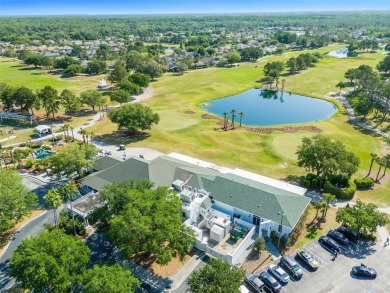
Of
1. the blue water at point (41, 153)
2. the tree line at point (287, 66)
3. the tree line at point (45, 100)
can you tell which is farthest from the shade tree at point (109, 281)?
the tree line at point (287, 66)

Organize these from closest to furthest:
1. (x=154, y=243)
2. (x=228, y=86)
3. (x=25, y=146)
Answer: (x=154, y=243), (x=25, y=146), (x=228, y=86)

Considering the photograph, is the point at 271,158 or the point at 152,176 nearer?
the point at 152,176

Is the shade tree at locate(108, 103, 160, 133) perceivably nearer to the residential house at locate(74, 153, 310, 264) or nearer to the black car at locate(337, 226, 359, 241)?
the residential house at locate(74, 153, 310, 264)

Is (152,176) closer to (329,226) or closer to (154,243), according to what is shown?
(154,243)

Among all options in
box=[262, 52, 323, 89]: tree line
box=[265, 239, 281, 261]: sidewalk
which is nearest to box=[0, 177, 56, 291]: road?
box=[265, 239, 281, 261]: sidewalk

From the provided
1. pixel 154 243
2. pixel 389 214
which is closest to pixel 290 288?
pixel 154 243

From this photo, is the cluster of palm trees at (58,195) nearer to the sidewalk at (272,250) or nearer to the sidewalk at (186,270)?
the sidewalk at (186,270)

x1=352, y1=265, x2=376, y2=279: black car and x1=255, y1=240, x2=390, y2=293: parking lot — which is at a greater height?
x1=352, y1=265, x2=376, y2=279: black car
